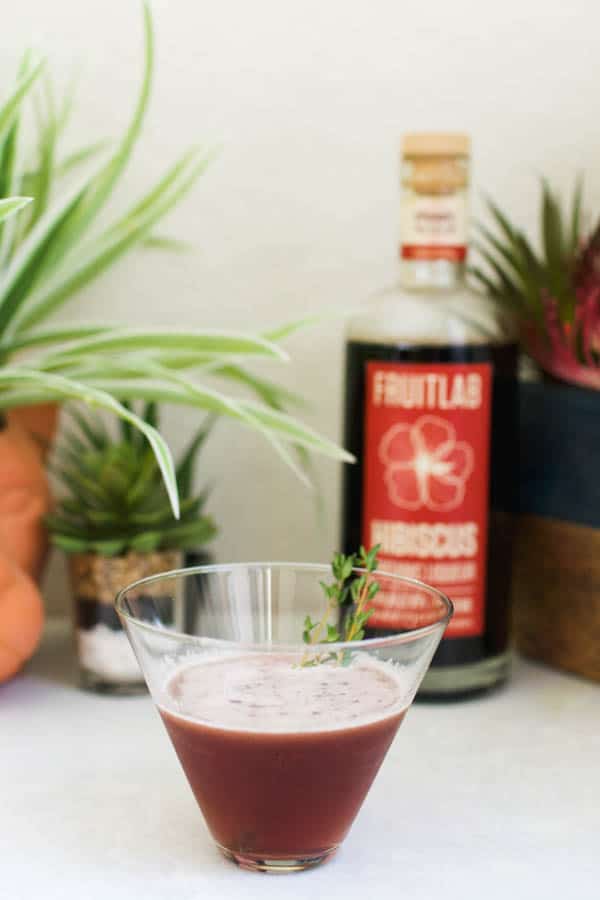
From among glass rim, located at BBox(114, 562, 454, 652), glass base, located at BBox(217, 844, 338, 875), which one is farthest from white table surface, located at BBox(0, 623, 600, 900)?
glass rim, located at BBox(114, 562, 454, 652)

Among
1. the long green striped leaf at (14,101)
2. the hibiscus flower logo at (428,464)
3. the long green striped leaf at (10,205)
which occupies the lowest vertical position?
the hibiscus flower logo at (428,464)

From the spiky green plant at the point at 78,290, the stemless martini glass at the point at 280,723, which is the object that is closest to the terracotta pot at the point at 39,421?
the spiky green plant at the point at 78,290

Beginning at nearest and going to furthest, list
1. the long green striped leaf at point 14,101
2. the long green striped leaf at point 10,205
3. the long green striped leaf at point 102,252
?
1. the long green striped leaf at point 10,205
2. the long green striped leaf at point 14,101
3. the long green striped leaf at point 102,252

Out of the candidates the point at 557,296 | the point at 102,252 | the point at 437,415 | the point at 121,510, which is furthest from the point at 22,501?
the point at 557,296

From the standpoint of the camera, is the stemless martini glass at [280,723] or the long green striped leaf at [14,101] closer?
the stemless martini glass at [280,723]

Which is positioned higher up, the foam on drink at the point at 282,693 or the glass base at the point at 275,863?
the foam on drink at the point at 282,693

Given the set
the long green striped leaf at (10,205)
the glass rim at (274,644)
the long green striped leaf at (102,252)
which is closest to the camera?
the glass rim at (274,644)

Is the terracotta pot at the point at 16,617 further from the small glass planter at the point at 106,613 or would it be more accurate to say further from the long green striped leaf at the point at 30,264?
the long green striped leaf at the point at 30,264

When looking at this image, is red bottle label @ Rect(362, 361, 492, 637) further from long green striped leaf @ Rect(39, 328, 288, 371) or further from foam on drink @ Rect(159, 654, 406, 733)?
foam on drink @ Rect(159, 654, 406, 733)

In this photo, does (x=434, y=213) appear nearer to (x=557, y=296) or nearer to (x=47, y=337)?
(x=557, y=296)
